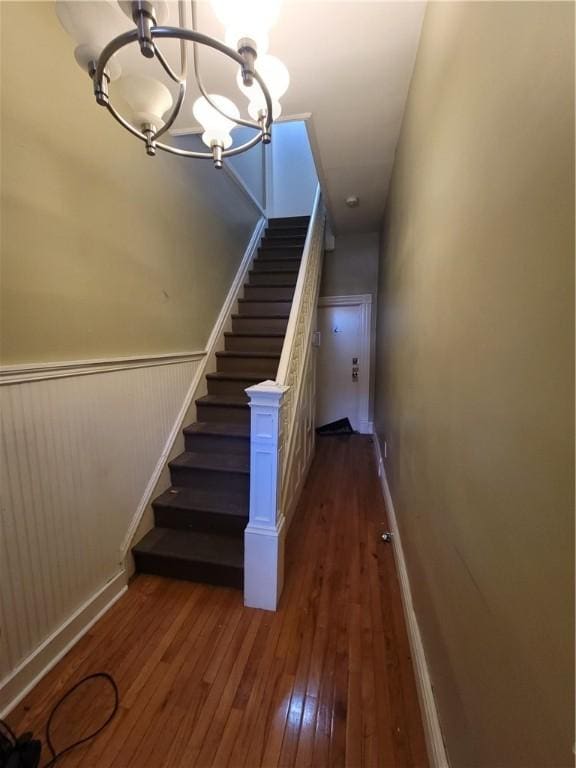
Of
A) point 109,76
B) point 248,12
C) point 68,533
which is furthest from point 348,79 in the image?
point 68,533

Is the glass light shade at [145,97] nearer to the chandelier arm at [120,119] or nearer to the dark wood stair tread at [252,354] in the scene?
the chandelier arm at [120,119]

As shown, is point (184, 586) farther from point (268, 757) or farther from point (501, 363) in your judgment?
point (501, 363)

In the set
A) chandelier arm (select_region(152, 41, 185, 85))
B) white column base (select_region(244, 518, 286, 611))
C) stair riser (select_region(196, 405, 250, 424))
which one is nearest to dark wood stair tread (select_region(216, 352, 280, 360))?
stair riser (select_region(196, 405, 250, 424))

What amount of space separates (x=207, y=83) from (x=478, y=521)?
96.6 inches

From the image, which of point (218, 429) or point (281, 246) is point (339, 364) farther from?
point (218, 429)

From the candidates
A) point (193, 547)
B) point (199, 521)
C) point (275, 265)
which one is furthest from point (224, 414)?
Answer: point (275, 265)

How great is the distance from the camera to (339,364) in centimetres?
437

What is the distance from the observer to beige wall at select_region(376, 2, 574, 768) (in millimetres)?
442

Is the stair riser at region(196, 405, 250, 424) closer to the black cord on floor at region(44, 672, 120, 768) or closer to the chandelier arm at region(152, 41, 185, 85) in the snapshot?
the black cord on floor at region(44, 672, 120, 768)

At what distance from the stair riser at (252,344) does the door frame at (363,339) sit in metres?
1.63

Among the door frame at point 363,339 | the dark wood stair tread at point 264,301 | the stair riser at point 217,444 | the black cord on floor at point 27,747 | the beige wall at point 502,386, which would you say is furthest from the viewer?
the door frame at point 363,339

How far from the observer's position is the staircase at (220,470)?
69.4 inches

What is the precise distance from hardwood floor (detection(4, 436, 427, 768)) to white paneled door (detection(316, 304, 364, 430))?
2628mm

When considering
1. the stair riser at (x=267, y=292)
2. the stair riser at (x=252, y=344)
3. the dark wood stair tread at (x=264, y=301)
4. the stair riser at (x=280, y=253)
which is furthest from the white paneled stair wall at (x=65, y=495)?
the stair riser at (x=280, y=253)
